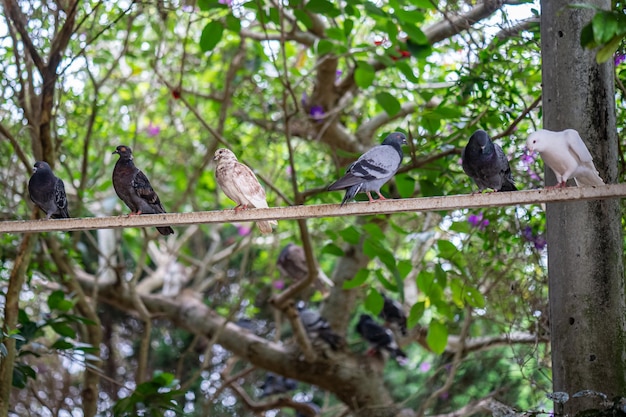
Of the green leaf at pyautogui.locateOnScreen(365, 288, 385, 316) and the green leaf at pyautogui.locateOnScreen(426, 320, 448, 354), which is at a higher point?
the green leaf at pyautogui.locateOnScreen(365, 288, 385, 316)

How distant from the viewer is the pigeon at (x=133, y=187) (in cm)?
317

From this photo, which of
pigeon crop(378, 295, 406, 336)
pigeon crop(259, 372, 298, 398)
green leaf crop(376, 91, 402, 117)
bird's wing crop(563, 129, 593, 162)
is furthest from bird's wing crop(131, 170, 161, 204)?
pigeon crop(259, 372, 298, 398)

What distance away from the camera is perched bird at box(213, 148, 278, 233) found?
3.12 metres

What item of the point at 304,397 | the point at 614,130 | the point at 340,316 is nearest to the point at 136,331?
the point at 304,397

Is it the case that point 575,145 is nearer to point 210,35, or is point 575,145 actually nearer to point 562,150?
point 562,150

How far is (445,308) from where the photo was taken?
13.2ft

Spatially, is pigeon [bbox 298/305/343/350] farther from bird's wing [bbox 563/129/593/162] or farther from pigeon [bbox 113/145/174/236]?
bird's wing [bbox 563/129/593/162]

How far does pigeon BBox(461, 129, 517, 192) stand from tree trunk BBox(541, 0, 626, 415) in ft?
0.86

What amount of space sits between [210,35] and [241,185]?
1138 mm

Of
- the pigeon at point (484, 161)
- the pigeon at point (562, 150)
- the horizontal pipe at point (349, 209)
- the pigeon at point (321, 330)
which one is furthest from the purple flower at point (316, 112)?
the pigeon at point (562, 150)

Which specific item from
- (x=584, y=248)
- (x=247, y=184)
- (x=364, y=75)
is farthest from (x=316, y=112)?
(x=584, y=248)

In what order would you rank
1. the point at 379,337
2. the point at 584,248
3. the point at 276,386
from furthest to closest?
the point at 276,386, the point at 379,337, the point at 584,248

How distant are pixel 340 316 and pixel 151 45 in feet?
8.64

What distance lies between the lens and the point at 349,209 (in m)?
2.50
